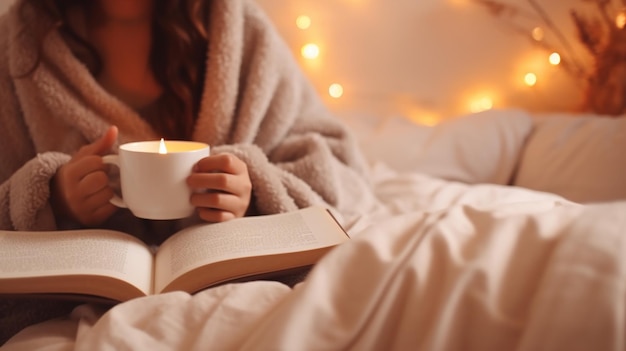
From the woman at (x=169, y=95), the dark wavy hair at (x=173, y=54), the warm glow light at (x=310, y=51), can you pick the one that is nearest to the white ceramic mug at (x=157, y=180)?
the woman at (x=169, y=95)

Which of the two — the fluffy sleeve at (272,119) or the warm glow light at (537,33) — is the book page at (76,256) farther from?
the warm glow light at (537,33)

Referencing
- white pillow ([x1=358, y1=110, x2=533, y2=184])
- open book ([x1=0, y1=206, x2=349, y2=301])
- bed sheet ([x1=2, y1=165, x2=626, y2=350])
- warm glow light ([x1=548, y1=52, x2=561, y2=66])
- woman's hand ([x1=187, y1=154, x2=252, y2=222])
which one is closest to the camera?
bed sheet ([x1=2, y1=165, x2=626, y2=350])

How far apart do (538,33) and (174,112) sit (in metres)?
1.18

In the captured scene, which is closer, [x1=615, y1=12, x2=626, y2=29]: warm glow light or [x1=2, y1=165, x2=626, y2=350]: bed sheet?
[x1=2, y1=165, x2=626, y2=350]: bed sheet

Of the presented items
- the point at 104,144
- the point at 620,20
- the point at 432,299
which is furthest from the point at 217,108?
the point at 620,20

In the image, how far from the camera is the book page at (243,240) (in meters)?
0.56

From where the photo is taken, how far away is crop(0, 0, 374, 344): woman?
827 mm

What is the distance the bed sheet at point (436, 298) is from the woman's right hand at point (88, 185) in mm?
232

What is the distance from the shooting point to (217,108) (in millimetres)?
857

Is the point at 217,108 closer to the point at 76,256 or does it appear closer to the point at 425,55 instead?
the point at 76,256

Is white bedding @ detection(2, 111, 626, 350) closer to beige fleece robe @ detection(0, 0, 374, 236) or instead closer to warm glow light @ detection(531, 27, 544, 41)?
beige fleece robe @ detection(0, 0, 374, 236)

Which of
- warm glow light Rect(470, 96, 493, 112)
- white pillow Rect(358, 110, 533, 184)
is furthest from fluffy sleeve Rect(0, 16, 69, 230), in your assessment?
warm glow light Rect(470, 96, 493, 112)

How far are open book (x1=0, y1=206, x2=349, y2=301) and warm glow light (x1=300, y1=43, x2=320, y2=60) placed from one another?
1026mm

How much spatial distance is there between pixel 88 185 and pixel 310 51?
3.42 ft
